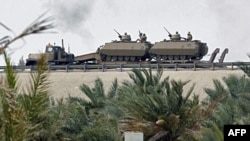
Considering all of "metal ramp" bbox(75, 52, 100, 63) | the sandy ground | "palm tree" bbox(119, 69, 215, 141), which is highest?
"metal ramp" bbox(75, 52, 100, 63)

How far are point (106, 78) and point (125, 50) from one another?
6345 millimetres

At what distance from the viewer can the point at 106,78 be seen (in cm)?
5303

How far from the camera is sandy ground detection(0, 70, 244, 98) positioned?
49.4 meters

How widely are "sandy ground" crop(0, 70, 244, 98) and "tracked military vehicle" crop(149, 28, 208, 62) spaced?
17.7ft

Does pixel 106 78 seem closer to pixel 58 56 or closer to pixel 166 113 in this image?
pixel 58 56

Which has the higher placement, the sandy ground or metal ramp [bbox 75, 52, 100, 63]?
metal ramp [bbox 75, 52, 100, 63]

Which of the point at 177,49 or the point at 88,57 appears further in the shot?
the point at 88,57

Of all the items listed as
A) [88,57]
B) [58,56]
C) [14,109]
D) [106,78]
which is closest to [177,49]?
[106,78]

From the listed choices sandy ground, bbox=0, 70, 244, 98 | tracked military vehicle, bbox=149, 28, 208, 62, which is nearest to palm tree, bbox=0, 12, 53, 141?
sandy ground, bbox=0, 70, 244, 98

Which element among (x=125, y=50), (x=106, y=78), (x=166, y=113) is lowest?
(x=106, y=78)

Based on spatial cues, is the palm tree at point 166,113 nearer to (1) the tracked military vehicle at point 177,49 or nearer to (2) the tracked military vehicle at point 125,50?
(1) the tracked military vehicle at point 177,49

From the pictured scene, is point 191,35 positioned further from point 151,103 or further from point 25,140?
point 25,140

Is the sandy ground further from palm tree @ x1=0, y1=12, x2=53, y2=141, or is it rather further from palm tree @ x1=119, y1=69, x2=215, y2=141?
palm tree @ x1=0, y1=12, x2=53, y2=141

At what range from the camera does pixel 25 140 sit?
7312 mm
